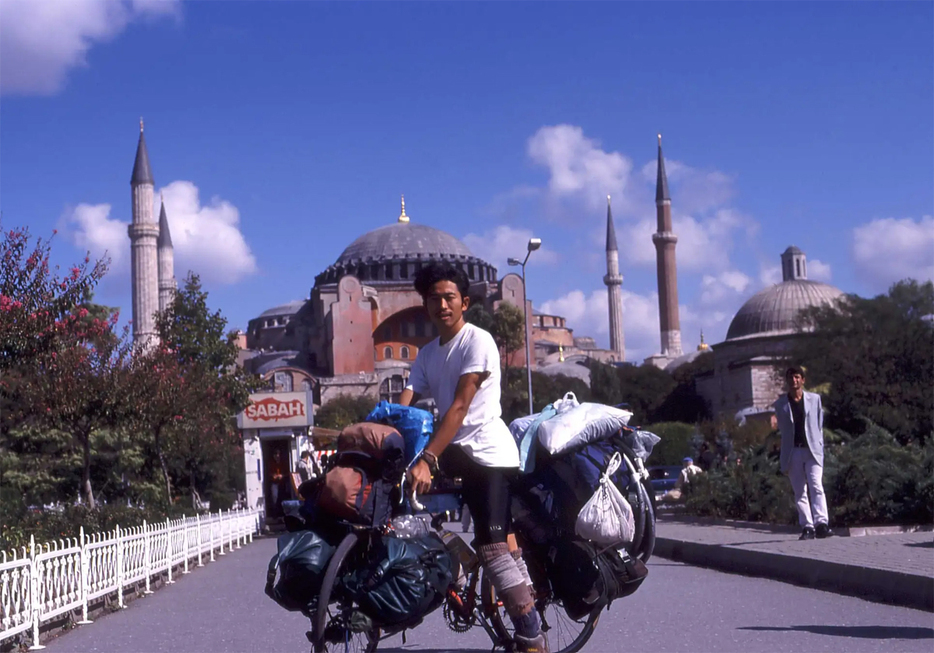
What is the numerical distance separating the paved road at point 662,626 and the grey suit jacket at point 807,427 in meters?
1.21

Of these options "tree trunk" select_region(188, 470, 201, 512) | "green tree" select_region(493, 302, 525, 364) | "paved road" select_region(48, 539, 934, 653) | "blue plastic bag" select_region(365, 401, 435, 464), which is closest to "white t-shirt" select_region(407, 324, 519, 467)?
"blue plastic bag" select_region(365, 401, 435, 464)

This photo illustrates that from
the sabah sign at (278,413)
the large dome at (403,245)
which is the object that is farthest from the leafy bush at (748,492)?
the large dome at (403,245)

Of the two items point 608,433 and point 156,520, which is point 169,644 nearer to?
point 608,433

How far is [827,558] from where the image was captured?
7879 mm

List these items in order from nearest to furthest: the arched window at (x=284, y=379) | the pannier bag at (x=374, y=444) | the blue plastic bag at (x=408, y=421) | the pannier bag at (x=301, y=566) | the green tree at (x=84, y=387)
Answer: the pannier bag at (x=301, y=566) → the pannier bag at (x=374, y=444) → the blue plastic bag at (x=408, y=421) → the green tree at (x=84, y=387) → the arched window at (x=284, y=379)

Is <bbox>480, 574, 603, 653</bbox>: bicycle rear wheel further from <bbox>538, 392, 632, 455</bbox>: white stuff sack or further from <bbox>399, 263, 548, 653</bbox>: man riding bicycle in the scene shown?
<bbox>538, 392, 632, 455</bbox>: white stuff sack

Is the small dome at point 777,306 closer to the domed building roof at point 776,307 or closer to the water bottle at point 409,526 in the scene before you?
the domed building roof at point 776,307

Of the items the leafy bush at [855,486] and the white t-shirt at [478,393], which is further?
the leafy bush at [855,486]

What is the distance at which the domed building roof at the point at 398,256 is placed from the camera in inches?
3696

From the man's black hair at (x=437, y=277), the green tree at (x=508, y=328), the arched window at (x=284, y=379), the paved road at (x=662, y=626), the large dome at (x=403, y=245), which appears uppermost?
the large dome at (x=403, y=245)

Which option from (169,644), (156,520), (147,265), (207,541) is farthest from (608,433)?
(147,265)

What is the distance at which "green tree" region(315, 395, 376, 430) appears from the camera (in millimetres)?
69562

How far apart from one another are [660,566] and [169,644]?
506 centimetres

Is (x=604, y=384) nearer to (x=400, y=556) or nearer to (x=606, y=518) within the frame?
(x=606, y=518)
